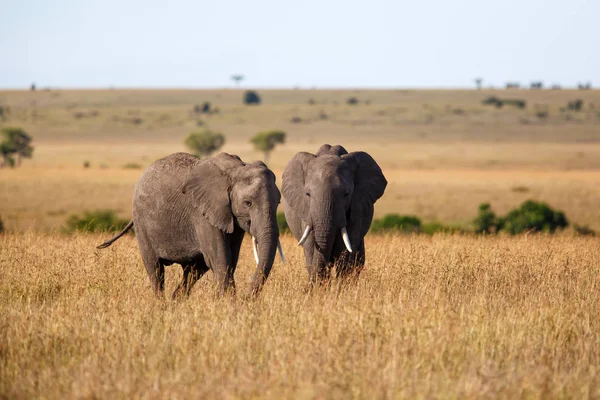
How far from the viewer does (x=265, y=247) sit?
9805mm

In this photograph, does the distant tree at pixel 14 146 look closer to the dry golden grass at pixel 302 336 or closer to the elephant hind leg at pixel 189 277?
the elephant hind leg at pixel 189 277

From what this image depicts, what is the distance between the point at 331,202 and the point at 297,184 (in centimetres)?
97

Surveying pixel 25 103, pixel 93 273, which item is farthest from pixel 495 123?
pixel 93 273

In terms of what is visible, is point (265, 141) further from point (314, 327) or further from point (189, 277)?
point (314, 327)

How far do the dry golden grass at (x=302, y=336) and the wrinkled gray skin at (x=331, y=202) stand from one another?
17.6 inches

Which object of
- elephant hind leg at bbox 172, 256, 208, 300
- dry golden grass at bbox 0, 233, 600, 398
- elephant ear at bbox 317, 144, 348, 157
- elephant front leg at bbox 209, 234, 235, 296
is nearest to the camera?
dry golden grass at bbox 0, 233, 600, 398

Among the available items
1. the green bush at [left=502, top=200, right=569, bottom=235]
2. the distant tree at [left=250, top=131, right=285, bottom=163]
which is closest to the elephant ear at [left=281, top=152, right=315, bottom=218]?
the green bush at [left=502, top=200, right=569, bottom=235]

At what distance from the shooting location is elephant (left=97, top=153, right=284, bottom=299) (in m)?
Result: 9.91

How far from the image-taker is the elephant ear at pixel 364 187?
37.8 feet

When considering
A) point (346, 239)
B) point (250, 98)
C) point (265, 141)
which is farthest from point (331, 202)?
point (250, 98)

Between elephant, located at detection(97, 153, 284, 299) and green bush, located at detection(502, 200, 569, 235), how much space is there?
1982 cm

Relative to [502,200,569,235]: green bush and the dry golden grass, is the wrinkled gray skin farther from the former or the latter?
[502,200,569,235]: green bush

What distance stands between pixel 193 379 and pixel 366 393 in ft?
4.65

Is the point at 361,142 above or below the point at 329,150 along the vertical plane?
below
